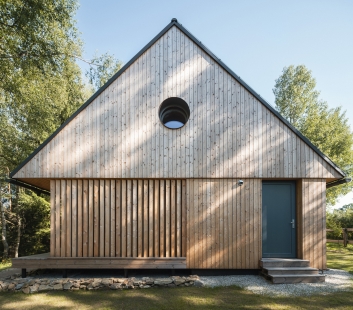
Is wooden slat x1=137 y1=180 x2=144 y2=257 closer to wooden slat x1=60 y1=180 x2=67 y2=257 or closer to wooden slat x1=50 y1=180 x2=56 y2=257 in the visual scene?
wooden slat x1=60 y1=180 x2=67 y2=257

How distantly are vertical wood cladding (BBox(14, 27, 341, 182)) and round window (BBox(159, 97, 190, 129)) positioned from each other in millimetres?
300

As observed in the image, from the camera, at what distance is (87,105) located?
24.5 ft

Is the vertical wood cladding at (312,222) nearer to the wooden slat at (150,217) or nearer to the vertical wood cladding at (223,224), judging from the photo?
the vertical wood cladding at (223,224)

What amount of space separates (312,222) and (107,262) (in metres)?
5.93

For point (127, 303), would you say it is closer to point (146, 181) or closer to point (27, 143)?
point (146, 181)

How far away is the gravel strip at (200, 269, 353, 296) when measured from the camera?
18.6 ft

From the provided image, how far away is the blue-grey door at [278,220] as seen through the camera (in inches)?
294

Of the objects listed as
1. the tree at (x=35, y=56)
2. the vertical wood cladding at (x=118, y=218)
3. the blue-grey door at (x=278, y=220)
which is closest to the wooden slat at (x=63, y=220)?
the vertical wood cladding at (x=118, y=218)

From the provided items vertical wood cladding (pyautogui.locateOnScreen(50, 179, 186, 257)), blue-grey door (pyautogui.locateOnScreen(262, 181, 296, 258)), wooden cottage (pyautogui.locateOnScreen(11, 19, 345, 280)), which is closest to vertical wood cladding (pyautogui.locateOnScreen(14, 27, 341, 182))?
wooden cottage (pyautogui.locateOnScreen(11, 19, 345, 280))

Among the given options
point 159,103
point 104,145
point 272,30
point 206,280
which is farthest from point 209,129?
point 272,30

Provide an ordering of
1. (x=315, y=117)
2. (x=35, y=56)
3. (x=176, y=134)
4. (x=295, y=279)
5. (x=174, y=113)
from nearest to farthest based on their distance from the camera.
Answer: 1. (x=295, y=279)
2. (x=176, y=134)
3. (x=174, y=113)
4. (x=35, y=56)
5. (x=315, y=117)

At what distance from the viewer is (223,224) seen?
286 inches

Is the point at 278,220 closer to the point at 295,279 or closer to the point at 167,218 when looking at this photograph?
the point at 295,279

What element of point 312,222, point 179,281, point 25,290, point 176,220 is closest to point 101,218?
point 176,220
